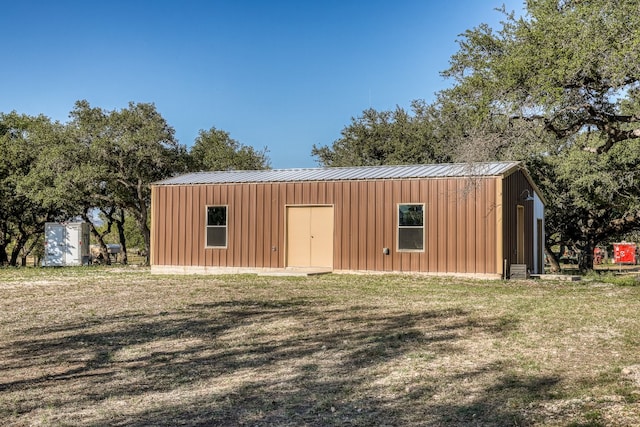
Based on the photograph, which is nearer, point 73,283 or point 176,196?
point 73,283

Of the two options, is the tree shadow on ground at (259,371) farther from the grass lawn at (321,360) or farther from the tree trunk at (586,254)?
the tree trunk at (586,254)

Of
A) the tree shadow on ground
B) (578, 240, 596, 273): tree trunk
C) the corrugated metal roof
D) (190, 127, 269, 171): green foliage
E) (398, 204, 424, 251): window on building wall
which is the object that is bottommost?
the tree shadow on ground

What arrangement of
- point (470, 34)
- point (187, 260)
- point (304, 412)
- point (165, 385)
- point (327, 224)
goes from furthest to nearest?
1. point (187, 260)
2. point (327, 224)
3. point (470, 34)
4. point (165, 385)
5. point (304, 412)

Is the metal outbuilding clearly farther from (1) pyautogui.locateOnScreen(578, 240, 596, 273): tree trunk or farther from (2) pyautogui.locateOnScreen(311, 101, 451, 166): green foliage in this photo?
(2) pyautogui.locateOnScreen(311, 101, 451, 166): green foliage

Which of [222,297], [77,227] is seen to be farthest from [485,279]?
[77,227]

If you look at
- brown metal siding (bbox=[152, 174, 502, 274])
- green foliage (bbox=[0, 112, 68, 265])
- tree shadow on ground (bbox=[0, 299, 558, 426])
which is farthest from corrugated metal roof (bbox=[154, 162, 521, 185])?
tree shadow on ground (bbox=[0, 299, 558, 426])

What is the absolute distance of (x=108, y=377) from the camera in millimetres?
5895

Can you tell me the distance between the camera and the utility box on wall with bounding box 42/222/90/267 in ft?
80.9

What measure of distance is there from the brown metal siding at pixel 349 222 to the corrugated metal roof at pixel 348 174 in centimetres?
18

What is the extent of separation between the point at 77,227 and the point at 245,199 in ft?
32.0

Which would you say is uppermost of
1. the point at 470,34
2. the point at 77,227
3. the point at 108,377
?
the point at 470,34

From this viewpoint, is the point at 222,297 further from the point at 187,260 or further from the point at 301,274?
the point at 187,260

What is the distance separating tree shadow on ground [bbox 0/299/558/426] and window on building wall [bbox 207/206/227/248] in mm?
9575

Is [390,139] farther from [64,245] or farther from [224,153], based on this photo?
[64,245]
